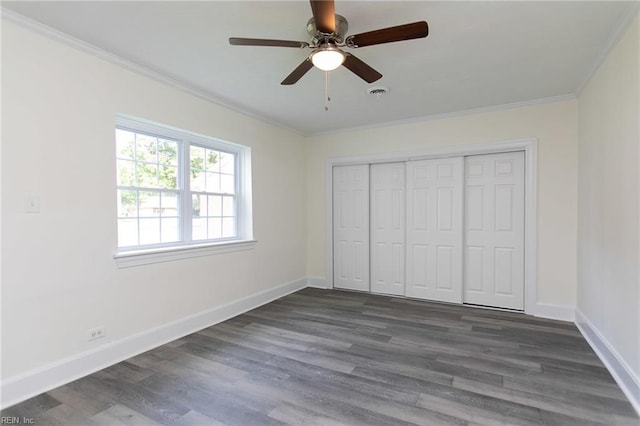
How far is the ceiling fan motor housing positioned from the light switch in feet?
7.28

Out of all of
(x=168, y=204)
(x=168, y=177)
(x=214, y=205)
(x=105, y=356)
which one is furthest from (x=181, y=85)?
A: (x=105, y=356)

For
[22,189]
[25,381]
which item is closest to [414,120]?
[22,189]

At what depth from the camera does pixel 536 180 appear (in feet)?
12.3

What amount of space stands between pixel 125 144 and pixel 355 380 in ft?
9.49

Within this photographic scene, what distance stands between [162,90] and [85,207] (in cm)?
133

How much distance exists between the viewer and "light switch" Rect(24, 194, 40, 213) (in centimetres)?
218

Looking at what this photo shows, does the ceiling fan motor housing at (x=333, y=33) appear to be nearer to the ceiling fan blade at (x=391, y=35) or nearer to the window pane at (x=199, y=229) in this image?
the ceiling fan blade at (x=391, y=35)

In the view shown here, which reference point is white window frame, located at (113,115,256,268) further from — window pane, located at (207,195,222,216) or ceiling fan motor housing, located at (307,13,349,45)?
ceiling fan motor housing, located at (307,13,349,45)

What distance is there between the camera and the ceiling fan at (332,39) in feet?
5.49

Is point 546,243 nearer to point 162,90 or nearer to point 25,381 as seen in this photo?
point 162,90

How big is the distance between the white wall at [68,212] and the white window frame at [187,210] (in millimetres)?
95

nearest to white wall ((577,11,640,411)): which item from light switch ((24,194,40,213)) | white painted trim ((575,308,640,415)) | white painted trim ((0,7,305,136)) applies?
white painted trim ((575,308,640,415))

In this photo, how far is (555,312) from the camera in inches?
145

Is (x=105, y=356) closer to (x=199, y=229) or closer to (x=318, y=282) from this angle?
(x=199, y=229)
